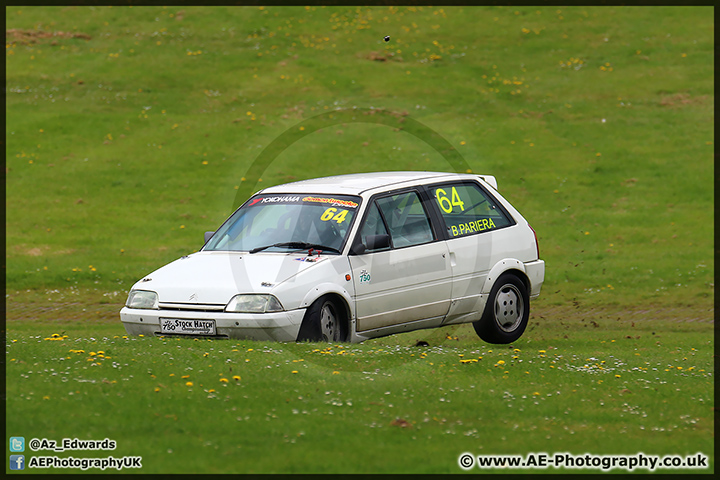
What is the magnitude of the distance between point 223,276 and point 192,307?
0.44 meters

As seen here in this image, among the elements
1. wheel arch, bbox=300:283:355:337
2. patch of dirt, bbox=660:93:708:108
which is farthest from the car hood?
patch of dirt, bbox=660:93:708:108

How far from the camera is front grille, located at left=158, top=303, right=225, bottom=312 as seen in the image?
8320mm

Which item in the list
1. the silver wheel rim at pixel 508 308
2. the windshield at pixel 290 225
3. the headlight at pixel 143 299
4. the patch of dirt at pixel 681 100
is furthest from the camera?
the patch of dirt at pixel 681 100

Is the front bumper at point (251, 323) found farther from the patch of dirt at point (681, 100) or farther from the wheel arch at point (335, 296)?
the patch of dirt at point (681, 100)

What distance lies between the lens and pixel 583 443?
5875 mm

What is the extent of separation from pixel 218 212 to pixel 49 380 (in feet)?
47.7

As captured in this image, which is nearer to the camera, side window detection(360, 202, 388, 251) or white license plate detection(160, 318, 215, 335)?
white license plate detection(160, 318, 215, 335)

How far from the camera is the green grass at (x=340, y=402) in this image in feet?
18.5

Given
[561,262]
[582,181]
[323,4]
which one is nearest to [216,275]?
[561,262]

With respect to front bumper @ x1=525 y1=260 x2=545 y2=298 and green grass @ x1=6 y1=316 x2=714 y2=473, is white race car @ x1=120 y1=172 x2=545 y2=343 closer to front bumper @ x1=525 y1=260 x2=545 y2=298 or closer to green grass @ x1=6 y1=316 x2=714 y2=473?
front bumper @ x1=525 y1=260 x2=545 y2=298

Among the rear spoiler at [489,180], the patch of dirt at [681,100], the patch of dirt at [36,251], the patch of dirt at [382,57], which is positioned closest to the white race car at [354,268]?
the rear spoiler at [489,180]

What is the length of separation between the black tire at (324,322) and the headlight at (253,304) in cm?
35

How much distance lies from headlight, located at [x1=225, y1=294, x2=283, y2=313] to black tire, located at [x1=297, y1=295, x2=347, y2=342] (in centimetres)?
35

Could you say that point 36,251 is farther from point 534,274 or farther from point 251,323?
point 534,274
